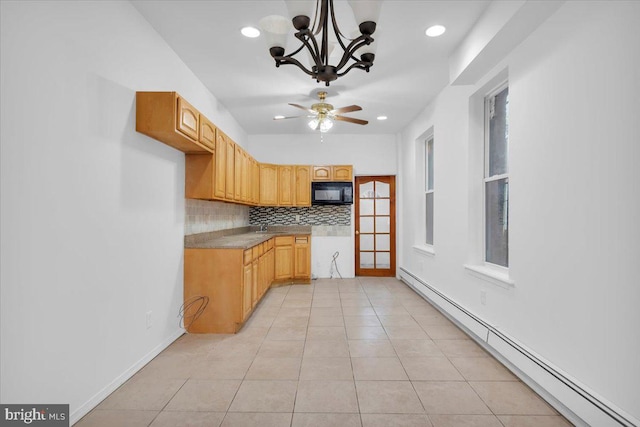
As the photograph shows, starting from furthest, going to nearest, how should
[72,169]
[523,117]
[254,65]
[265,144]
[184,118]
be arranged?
[265,144] → [254,65] → [184,118] → [523,117] → [72,169]

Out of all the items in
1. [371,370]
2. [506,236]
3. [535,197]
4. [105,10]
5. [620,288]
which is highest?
[105,10]

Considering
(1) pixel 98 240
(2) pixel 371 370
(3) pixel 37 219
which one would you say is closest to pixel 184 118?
(1) pixel 98 240

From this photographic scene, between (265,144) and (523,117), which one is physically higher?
(265,144)

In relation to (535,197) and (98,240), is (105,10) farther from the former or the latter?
(535,197)

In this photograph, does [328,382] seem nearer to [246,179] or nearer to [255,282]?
[255,282]

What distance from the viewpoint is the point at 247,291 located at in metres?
3.40

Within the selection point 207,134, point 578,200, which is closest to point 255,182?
point 207,134

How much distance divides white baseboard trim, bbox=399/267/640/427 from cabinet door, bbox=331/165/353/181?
3.06 m

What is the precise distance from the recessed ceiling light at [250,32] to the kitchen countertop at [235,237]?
6.36 ft

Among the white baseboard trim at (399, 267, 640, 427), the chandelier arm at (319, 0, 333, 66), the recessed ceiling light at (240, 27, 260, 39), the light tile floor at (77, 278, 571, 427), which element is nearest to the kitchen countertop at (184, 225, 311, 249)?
the light tile floor at (77, 278, 571, 427)

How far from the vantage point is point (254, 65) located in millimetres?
3234

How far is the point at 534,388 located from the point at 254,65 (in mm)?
3568

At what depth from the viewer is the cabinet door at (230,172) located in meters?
3.72

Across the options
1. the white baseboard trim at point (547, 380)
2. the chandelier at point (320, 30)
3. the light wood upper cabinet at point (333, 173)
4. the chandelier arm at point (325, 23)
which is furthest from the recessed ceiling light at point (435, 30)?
the light wood upper cabinet at point (333, 173)
